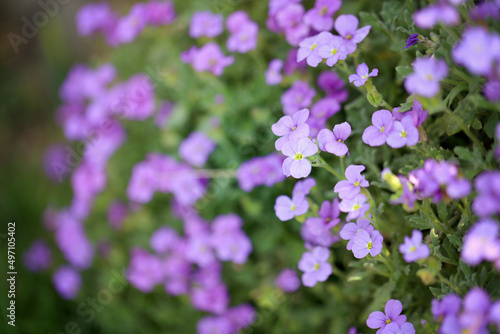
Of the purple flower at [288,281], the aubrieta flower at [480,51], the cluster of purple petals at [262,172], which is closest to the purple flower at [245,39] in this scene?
the cluster of purple petals at [262,172]

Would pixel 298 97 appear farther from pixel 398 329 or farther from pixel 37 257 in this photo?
pixel 37 257

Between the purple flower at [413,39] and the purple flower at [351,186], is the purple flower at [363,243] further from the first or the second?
the purple flower at [413,39]

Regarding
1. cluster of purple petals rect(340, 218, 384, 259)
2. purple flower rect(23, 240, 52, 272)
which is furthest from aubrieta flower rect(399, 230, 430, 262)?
purple flower rect(23, 240, 52, 272)

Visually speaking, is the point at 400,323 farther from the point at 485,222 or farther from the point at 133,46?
the point at 133,46

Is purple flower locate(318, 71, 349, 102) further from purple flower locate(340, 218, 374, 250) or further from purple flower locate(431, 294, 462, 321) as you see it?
purple flower locate(431, 294, 462, 321)

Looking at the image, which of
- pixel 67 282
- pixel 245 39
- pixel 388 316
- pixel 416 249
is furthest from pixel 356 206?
pixel 67 282

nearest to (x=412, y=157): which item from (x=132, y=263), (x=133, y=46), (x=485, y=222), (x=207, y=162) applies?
(x=485, y=222)

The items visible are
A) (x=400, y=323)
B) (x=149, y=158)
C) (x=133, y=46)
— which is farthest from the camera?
(x=133, y=46)
